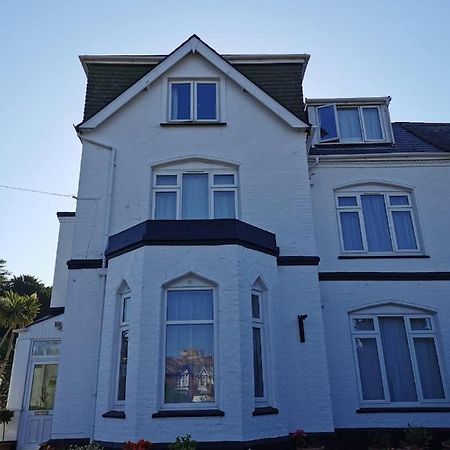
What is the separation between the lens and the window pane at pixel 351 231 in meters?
11.9

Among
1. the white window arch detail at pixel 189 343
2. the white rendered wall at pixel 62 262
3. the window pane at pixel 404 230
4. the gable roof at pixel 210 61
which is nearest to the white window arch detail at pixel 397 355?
the window pane at pixel 404 230

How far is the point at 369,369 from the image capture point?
10633mm

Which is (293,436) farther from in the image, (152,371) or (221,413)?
(152,371)

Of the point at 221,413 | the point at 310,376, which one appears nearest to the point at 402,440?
the point at 310,376

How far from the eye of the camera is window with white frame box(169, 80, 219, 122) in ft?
40.1

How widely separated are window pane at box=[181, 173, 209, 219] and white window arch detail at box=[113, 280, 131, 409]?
103 inches

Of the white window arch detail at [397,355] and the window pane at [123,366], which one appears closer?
the window pane at [123,366]

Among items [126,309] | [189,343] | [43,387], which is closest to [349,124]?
[189,343]

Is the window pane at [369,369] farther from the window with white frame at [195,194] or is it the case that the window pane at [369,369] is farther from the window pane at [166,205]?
the window pane at [166,205]

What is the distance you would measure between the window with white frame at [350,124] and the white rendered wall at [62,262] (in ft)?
30.9

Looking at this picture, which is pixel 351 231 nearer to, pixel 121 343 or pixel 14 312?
pixel 121 343

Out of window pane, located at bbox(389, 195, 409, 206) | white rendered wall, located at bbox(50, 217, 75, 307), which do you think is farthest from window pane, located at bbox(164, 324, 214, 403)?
window pane, located at bbox(389, 195, 409, 206)

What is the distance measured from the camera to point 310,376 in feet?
31.4

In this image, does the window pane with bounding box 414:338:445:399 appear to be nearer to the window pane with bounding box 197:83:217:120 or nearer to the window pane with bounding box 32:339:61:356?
the window pane with bounding box 197:83:217:120
